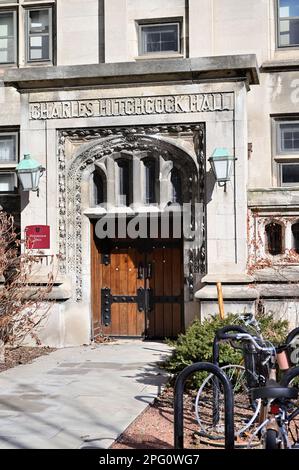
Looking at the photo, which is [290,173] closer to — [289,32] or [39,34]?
[289,32]

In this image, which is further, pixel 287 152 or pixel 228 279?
pixel 287 152

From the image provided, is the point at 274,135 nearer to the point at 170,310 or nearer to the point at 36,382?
the point at 170,310

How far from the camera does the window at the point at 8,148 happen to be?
14859 mm

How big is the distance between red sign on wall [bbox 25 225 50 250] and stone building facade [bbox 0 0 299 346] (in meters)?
0.14

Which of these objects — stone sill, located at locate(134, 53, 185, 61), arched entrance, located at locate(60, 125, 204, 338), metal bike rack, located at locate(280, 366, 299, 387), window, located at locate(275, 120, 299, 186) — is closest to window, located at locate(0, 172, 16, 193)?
arched entrance, located at locate(60, 125, 204, 338)

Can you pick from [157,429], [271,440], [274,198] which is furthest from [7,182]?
[271,440]

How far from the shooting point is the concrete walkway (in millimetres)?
6668

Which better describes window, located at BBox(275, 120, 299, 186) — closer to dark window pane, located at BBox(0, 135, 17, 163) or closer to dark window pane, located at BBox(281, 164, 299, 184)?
dark window pane, located at BBox(281, 164, 299, 184)

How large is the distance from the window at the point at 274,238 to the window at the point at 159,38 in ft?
14.3

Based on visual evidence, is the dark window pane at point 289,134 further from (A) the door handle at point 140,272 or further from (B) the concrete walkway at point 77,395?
(B) the concrete walkway at point 77,395

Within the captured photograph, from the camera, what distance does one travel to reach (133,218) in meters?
13.3

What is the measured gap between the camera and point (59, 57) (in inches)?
579

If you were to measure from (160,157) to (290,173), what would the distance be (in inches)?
108
